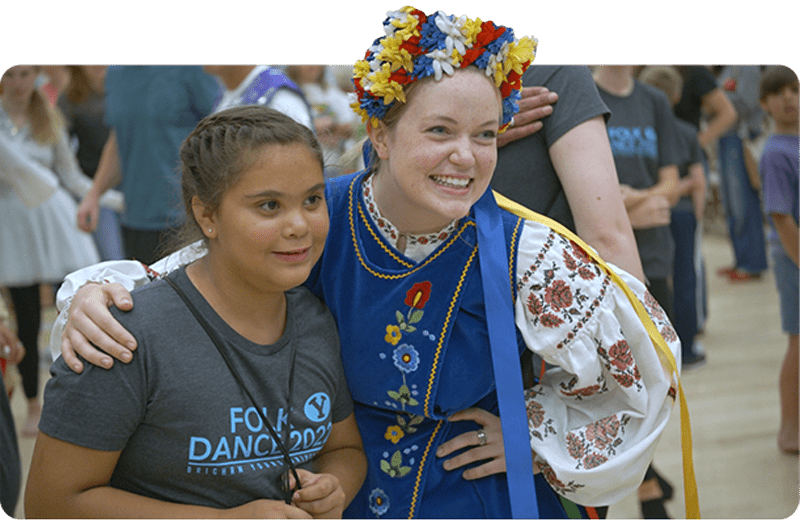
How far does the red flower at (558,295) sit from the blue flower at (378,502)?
1.81 feet

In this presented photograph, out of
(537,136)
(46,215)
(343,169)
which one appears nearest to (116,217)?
(46,215)

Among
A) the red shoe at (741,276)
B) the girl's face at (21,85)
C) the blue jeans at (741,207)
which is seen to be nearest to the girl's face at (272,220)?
the blue jeans at (741,207)

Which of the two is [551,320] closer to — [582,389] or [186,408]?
[582,389]

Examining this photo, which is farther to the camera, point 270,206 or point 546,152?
point 546,152

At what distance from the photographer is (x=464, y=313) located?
1.51 meters

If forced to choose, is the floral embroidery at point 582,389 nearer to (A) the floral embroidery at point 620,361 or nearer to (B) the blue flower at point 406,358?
(A) the floral embroidery at point 620,361

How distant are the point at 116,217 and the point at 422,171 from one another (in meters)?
3.69

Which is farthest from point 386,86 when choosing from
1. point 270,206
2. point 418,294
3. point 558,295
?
point 558,295

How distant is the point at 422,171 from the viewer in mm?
1371

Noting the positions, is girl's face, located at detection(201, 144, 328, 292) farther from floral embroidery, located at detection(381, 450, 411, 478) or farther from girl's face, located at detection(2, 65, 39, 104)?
girl's face, located at detection(2, 65, 39, 104)

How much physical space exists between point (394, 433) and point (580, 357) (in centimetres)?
42

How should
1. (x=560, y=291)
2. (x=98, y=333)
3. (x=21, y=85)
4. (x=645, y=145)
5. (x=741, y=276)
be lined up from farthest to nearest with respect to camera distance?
(x=741, y=276)
(x=21, y=85)
(x=645, y=145)
(x=560, y=291)
(x=98, y=333)

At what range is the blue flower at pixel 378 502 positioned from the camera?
1591 mm

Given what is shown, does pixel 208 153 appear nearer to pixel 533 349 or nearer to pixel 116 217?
pixel 533 349
